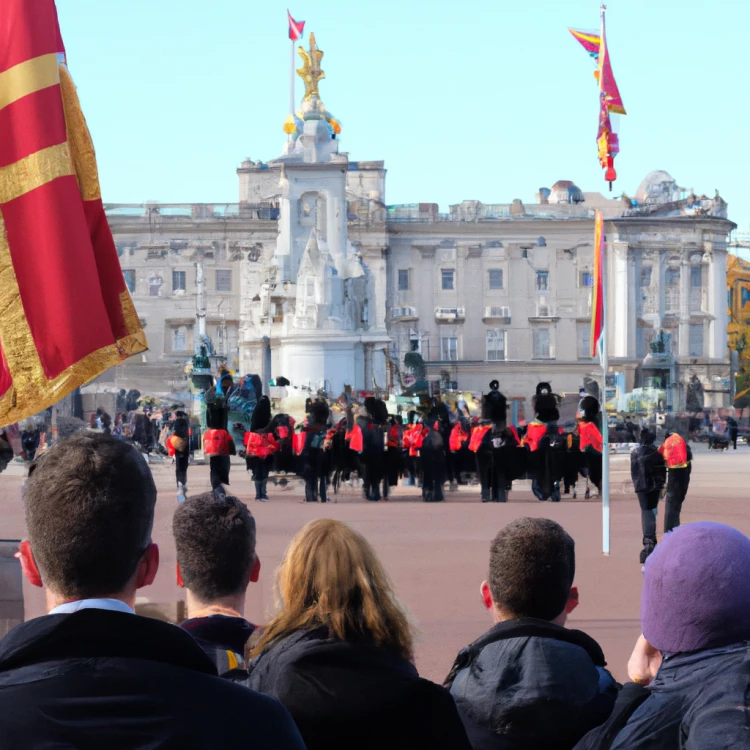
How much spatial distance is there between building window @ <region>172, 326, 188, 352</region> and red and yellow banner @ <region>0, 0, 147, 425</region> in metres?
73.0

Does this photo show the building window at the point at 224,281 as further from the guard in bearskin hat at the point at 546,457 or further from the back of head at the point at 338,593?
the back of head at the point at 338,593

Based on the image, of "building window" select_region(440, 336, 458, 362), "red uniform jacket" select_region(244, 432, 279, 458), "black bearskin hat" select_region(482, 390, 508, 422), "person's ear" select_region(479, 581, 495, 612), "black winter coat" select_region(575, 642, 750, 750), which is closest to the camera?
"black winter coat" select_region(575, 642, 750, 750)

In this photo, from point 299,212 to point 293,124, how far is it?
7.30m

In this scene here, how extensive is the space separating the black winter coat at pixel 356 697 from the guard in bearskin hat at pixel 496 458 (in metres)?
18.4

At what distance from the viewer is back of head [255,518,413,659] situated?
137 inches

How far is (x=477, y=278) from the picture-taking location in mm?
80250

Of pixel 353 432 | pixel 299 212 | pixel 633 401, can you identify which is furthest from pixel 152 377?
pixel 353 432

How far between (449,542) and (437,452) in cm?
745

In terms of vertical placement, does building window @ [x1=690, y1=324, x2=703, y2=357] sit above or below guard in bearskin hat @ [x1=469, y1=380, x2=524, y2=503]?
above

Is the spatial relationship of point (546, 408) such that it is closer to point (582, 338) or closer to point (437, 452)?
point (437, 452)

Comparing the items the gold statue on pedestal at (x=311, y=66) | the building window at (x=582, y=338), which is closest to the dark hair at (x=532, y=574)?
the gold statue on pedestal at (x=311, y=66)

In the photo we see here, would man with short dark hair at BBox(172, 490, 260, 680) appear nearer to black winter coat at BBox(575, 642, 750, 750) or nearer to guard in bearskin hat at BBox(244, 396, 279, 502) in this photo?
black winter coat at BBox(575, 642, 750, 750)

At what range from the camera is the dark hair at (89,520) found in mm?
2412

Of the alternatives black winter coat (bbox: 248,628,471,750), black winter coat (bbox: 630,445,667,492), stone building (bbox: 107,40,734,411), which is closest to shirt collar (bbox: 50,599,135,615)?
black winter coat (bbox: 248,628,471,750)
